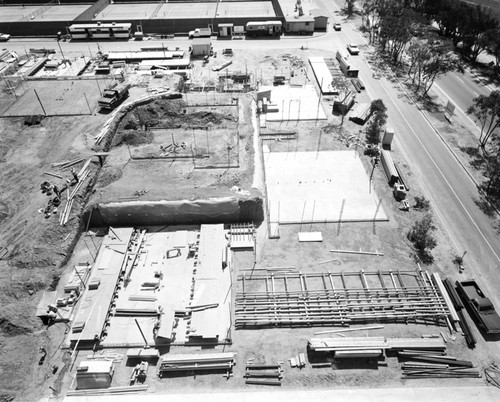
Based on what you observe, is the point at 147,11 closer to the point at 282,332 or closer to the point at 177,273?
the point at 177,273

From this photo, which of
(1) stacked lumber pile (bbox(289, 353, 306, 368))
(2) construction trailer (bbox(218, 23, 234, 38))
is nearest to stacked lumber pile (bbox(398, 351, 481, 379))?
(1) stacked lumber pile (bbox(289, 353, 306, 368))

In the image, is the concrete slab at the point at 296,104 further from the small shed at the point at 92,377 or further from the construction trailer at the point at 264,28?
the small shed at the point at 92,377

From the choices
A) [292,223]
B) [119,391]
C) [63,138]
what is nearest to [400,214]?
[292,223]

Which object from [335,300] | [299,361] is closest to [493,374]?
[335,300]

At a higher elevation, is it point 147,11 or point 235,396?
point 147,11

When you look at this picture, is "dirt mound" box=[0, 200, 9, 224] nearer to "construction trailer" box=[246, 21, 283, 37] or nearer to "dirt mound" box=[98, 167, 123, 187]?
"dirt mound" box=[98, 167, 123, 187]

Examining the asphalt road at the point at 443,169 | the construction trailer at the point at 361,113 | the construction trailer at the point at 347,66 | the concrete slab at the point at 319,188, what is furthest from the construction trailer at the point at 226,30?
the concrete slab at the point at 319,188
